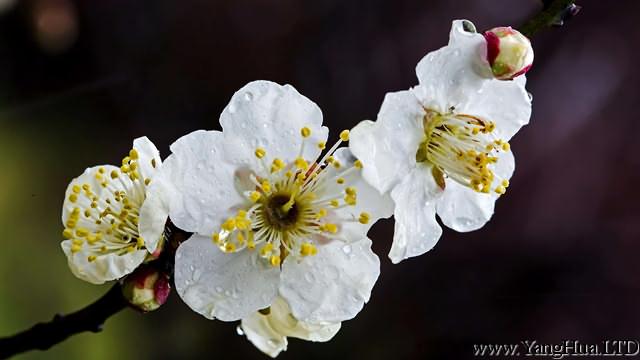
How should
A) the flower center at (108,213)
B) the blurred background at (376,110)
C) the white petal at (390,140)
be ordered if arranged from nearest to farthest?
the white petal at (390,140) < the flower center at (108,213) < the blurred background at (376,110)

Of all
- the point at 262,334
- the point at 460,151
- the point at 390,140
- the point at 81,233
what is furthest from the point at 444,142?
the point at 81,233

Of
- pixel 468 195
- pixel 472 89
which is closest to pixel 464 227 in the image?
pixel 468 195

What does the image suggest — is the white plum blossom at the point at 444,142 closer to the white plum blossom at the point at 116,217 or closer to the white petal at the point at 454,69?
the white petal at the point at 454,69

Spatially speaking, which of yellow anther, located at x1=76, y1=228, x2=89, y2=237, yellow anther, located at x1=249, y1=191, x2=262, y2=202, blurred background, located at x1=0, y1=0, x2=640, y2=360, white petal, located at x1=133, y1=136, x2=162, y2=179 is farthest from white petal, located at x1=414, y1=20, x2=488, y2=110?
blurred background, located at x1=0, y1=0, x2=640, y2=360

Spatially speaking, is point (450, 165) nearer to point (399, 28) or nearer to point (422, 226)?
point (422, 226)

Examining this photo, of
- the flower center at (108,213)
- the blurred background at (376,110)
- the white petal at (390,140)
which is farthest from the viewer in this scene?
the blurred background at (376,110)

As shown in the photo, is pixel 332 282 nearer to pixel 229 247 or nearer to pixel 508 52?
pixel 229 247

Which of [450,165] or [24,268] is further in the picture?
[24,268]

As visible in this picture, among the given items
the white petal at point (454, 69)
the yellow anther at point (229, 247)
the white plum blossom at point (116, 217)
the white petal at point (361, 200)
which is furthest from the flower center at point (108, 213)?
the white petal at point (454, 69)
